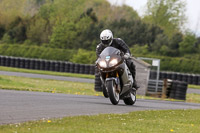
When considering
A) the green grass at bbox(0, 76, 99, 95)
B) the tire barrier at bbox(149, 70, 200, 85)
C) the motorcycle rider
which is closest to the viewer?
the motorcycle rider

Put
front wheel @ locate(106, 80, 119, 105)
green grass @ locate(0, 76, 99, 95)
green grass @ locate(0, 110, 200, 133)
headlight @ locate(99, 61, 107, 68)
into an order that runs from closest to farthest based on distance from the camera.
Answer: green grass @ locate(0, 110, 200, 133) < front wheel @ locate(106, 80, 119, 105) < headlight @ locate(99, 61, 107, 68) < green grass @ locate(0, 76, 99, 95)

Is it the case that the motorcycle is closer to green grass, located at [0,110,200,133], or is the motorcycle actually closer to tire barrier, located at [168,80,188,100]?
green grass, located at [0,110,200,133]

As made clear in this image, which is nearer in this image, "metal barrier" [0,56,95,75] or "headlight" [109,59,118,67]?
"headlight" [109,59,118,67]

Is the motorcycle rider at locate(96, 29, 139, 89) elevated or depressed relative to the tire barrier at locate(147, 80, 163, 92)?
elevated

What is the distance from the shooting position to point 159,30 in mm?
64188

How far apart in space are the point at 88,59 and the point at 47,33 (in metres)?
10.5

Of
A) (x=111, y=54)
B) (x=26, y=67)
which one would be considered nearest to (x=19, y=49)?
(x=26, y=67)

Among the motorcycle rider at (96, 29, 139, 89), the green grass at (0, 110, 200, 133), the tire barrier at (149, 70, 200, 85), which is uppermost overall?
the motorcycle rider at (96, 29, 139, 89)

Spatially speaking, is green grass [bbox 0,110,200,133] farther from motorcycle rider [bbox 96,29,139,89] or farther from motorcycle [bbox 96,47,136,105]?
motorcycle rider [bbox 96,29,139,89]

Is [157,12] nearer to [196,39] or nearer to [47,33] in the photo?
[196,39]

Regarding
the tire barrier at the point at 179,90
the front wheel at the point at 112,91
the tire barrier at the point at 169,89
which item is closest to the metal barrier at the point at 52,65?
the tire barrier at the point at 169,89

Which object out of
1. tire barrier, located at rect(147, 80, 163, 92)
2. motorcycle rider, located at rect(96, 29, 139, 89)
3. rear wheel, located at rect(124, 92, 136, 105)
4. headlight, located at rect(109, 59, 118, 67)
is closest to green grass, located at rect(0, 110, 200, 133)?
headlight, located at rect(109, 59, 118, 67)

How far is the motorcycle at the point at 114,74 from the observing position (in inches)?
443

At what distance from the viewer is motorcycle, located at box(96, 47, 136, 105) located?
11242 mm
